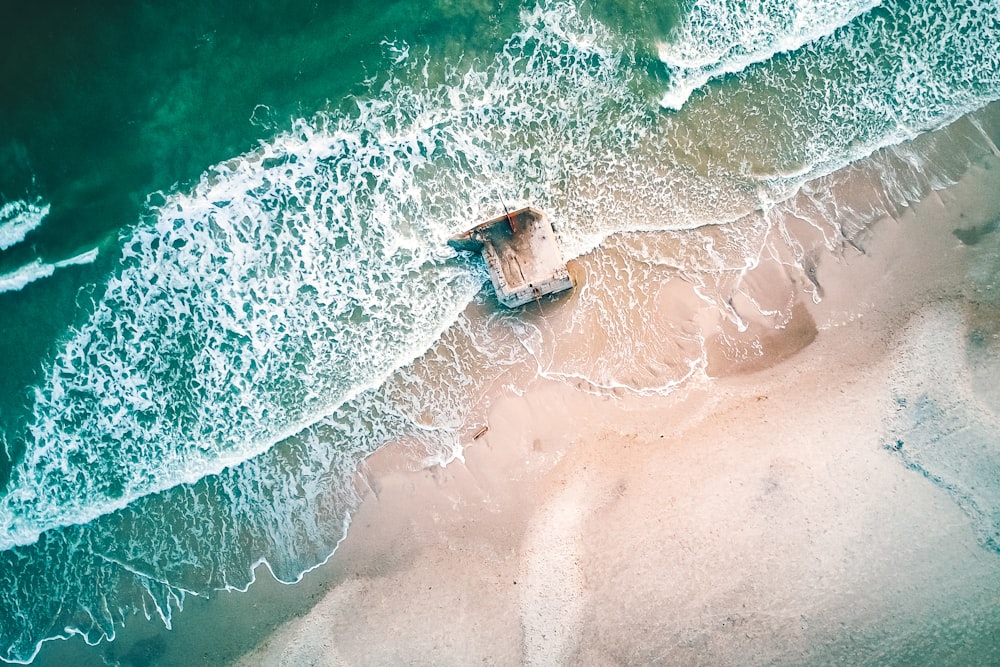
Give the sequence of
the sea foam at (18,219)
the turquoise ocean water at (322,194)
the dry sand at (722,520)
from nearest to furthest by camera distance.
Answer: the dry sand at (722,520), the turquoise ocean water at (322,194), the sea foam at (18,219)

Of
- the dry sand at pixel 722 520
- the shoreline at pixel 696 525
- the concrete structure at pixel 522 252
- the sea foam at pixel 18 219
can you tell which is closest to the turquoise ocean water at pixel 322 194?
the sea foam at pixel 18 219

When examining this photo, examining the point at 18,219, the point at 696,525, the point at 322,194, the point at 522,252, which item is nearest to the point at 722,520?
the point at 696,525

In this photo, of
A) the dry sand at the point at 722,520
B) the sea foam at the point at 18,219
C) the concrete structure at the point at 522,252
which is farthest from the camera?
the sea foam at the point at 18,219

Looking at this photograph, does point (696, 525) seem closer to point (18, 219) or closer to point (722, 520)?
point (722, 520)

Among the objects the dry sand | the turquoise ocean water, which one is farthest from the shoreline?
the turquoise ocean water

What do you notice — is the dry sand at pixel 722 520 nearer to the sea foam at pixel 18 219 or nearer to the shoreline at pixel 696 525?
the shoreline at pixel 696 525

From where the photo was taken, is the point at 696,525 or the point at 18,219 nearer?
the point at 696,525

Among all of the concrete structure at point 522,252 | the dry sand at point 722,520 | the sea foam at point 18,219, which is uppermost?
the sea foam at point 18,219

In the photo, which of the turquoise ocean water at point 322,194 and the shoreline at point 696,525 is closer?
the shoreline at point 696,525
